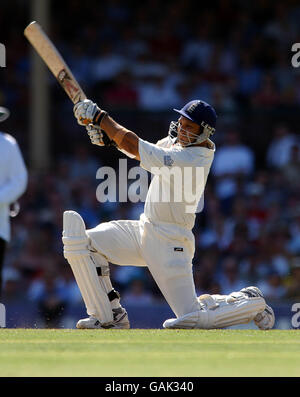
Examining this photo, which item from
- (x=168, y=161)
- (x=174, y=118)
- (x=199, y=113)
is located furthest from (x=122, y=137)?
(x=174, y=118)

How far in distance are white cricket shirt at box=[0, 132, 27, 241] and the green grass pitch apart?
1.06 meters

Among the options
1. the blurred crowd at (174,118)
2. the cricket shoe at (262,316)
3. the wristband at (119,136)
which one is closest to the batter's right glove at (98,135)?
the wristband at (119,136)

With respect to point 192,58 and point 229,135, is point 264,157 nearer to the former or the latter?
point 229,135

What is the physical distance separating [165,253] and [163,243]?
71 millimetres

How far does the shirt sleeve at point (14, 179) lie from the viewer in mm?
7492

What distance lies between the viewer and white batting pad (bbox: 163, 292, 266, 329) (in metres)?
6.79

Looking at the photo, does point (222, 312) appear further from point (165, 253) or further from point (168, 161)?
point (168, 161)

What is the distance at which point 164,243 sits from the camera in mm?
6773

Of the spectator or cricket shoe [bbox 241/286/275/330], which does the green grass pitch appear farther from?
the spectator

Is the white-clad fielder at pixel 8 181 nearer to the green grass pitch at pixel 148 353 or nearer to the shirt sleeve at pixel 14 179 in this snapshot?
the shirt sleeve at pixel 14 179

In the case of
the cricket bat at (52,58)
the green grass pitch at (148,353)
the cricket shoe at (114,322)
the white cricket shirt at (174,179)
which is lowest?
the green grass pitch at (148,353)

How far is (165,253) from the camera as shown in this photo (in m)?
6.75
